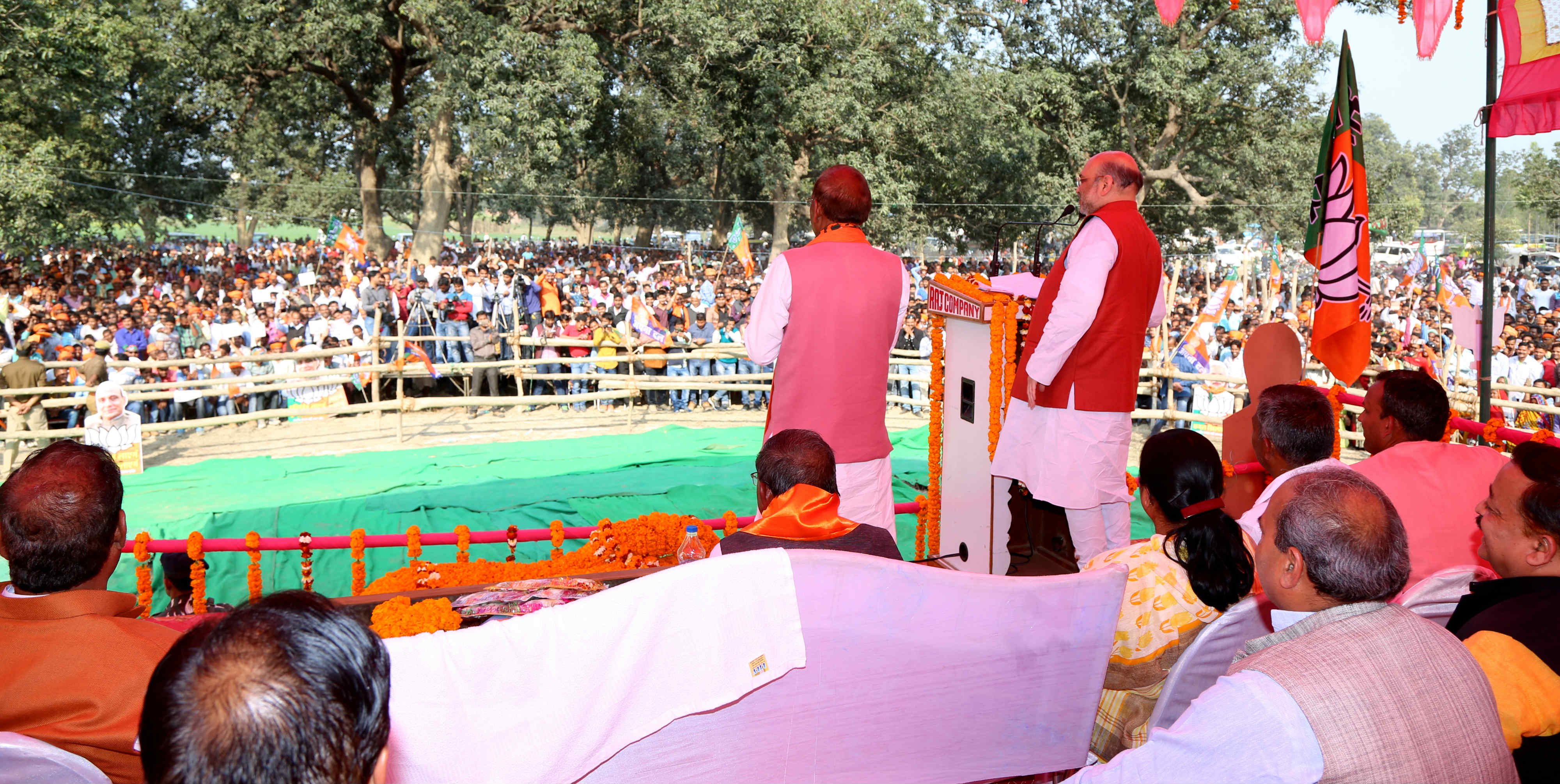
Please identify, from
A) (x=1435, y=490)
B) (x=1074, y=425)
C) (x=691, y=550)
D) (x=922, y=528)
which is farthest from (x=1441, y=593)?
(x=922, y=528)

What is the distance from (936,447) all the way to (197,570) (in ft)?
9.42

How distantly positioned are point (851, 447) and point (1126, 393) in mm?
878

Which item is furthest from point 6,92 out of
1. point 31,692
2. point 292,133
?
point 31,692

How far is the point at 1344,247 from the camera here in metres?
4.04

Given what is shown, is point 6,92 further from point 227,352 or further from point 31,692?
point 31,692

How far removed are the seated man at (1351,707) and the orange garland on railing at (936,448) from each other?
9.64 ft

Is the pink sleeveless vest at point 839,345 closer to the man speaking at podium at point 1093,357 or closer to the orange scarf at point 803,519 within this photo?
the man speaking at podium at point 1093,357

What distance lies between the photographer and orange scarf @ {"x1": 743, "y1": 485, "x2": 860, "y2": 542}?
2.34 m

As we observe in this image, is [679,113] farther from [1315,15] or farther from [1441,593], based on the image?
[1441,593]

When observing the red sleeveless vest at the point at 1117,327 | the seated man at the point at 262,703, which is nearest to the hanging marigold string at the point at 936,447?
the red sleeveless vest at the point at 1117,327

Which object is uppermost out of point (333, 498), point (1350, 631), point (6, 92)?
point (6, 92)

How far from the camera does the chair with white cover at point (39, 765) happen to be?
1.49 meters

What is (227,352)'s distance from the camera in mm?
12438

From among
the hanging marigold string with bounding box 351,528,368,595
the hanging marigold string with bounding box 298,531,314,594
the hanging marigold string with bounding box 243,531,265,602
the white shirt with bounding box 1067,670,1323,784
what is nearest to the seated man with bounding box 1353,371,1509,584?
the white shirt with bounding box 1067,670,1323,784
